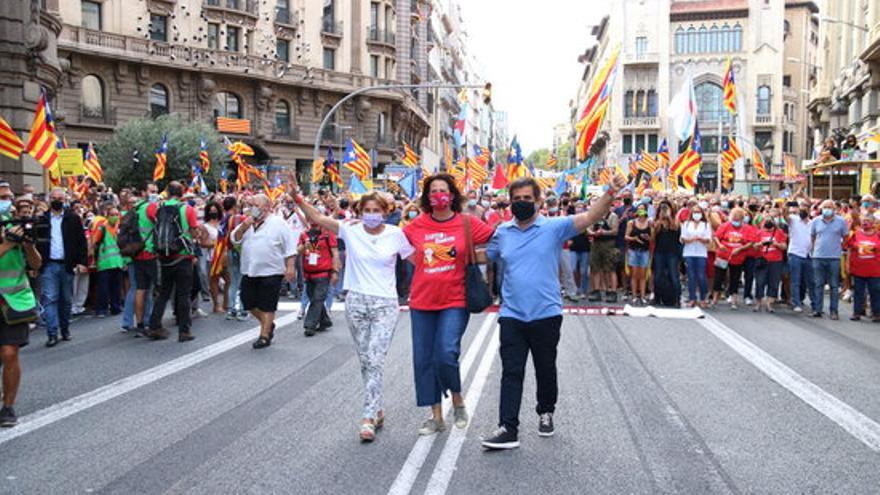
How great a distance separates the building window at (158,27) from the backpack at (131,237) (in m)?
36.3

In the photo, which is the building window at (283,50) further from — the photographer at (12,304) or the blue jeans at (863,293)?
the photographer at (12,304)

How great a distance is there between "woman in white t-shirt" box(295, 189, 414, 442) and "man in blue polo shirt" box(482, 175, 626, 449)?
0.89 m

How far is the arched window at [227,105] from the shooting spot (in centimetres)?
4731

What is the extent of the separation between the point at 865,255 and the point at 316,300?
8639 millimetres

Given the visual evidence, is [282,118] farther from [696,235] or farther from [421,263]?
[421,263]

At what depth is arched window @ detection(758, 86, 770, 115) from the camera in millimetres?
78625

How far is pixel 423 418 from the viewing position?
6637 mm

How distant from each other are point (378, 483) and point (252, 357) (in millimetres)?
4762

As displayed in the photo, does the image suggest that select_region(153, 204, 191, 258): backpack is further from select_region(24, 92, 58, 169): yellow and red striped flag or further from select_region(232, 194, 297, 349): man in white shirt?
select_region(24, 92, 58, 169): yellow and red striped flag

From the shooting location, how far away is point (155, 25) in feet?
145

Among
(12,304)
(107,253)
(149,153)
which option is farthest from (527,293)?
(149,153)

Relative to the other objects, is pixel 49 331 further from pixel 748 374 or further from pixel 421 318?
pixel 748 374

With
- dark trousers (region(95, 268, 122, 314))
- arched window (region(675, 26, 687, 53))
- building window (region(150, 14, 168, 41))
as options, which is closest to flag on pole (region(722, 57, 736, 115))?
dark trousers (region(95, 268, 122, 314))

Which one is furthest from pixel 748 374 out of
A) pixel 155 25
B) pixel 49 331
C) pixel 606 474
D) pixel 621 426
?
pixel 155 25
